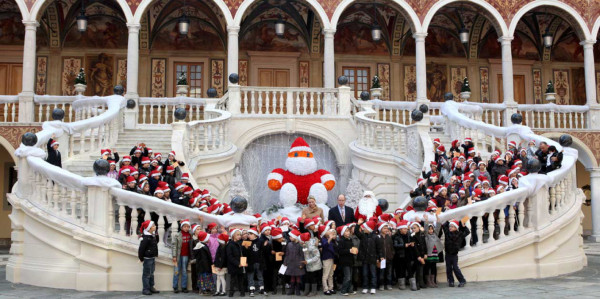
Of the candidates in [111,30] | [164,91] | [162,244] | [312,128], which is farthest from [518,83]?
[162,244]

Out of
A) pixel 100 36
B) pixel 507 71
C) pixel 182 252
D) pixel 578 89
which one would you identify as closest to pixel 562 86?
pixel 578 89

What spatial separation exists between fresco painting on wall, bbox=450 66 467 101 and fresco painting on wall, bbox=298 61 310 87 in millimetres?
5585

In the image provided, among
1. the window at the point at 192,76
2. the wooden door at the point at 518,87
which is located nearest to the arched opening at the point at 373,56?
the wooden door at the point at 518,87

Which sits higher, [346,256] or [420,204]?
[420,204]

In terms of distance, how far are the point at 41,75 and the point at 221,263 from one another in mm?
15716

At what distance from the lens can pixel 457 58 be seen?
23016 mm

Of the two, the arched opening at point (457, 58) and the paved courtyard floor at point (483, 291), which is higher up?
the arched opening at point (457, 58)

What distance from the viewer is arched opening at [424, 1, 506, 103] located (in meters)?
22.6

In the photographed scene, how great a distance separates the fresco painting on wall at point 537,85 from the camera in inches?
912

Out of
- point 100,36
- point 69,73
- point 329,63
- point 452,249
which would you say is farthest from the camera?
point 100,36

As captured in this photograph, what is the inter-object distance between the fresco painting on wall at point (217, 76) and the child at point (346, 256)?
14.3 metres

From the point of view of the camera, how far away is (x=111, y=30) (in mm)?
21328

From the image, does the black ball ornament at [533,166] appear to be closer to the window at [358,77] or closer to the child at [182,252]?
the child at [182,252]

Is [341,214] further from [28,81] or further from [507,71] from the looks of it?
[507,71]
